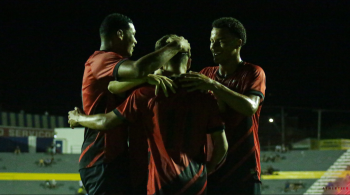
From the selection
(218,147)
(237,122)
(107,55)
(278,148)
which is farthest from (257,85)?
(278,148)

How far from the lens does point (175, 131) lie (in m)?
1.98

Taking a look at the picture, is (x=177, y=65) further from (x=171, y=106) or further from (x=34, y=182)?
(x=34, y=182)

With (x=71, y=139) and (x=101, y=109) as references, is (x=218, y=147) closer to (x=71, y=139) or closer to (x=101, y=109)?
(x=101, y=109)

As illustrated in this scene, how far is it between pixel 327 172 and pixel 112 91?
16.6 metres

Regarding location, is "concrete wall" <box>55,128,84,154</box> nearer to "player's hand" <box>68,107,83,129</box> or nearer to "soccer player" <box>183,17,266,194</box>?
"player's hand" <box>68,107,83,129</box>

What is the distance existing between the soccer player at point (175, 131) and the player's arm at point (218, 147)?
0.05 m

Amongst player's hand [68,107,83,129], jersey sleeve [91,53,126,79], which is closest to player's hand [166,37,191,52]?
jersey sleeve [91,53,126,79]

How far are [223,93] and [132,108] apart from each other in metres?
0.55

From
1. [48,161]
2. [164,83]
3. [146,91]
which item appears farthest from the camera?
[48,161]

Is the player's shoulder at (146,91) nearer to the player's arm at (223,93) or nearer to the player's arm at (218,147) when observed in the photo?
the player's arm at (223,93)

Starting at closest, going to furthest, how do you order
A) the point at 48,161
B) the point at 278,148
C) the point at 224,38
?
the point at 224,38, the point at 48,161, the point at 278,148

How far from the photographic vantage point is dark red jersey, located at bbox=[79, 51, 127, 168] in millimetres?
2334

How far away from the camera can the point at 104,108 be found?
237cm

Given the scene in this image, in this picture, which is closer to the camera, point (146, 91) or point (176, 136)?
point (176, 136)
